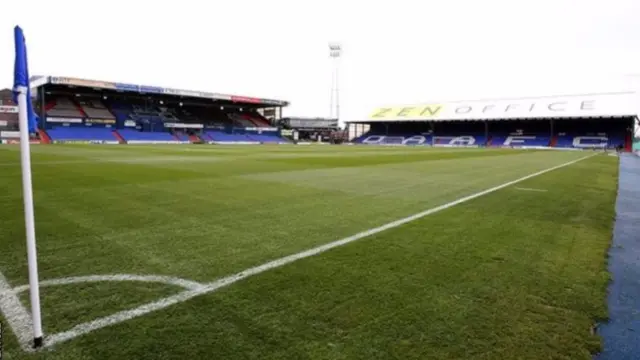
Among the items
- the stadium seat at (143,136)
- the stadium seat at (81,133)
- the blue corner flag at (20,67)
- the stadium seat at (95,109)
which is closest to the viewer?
the blue corner flag at (20,67)

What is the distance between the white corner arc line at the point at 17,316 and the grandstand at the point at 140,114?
58.2 m

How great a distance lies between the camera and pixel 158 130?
6519 centimetres

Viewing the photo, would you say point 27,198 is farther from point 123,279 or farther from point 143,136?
point 143,136

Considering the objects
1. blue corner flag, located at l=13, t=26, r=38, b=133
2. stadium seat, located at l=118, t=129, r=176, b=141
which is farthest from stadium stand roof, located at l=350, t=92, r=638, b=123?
blue corner flag, located at l=13, t=26, r=38, b=133

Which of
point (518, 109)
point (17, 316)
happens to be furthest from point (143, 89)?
point (518, 109)

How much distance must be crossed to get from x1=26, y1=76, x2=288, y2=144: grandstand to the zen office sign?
89.8ft

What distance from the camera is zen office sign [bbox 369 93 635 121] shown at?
60406 mm

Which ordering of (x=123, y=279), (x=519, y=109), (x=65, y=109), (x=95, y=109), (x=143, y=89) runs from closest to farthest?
(x=123, y=279) → (x=65, y=109) → (x=143, y=89) → (x=95, y=109) → (x=519, y=109)

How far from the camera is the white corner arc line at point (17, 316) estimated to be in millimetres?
2584

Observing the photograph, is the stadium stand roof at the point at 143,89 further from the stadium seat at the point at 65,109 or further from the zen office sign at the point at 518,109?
the zen office sign at the point at 518,109

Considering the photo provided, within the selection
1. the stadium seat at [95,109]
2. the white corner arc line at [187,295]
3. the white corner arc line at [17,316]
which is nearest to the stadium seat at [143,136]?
the stadium seat at [95,109]

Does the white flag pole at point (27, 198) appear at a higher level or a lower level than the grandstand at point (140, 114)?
lower

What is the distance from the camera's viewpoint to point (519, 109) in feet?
228

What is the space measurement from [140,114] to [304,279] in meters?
70.3
